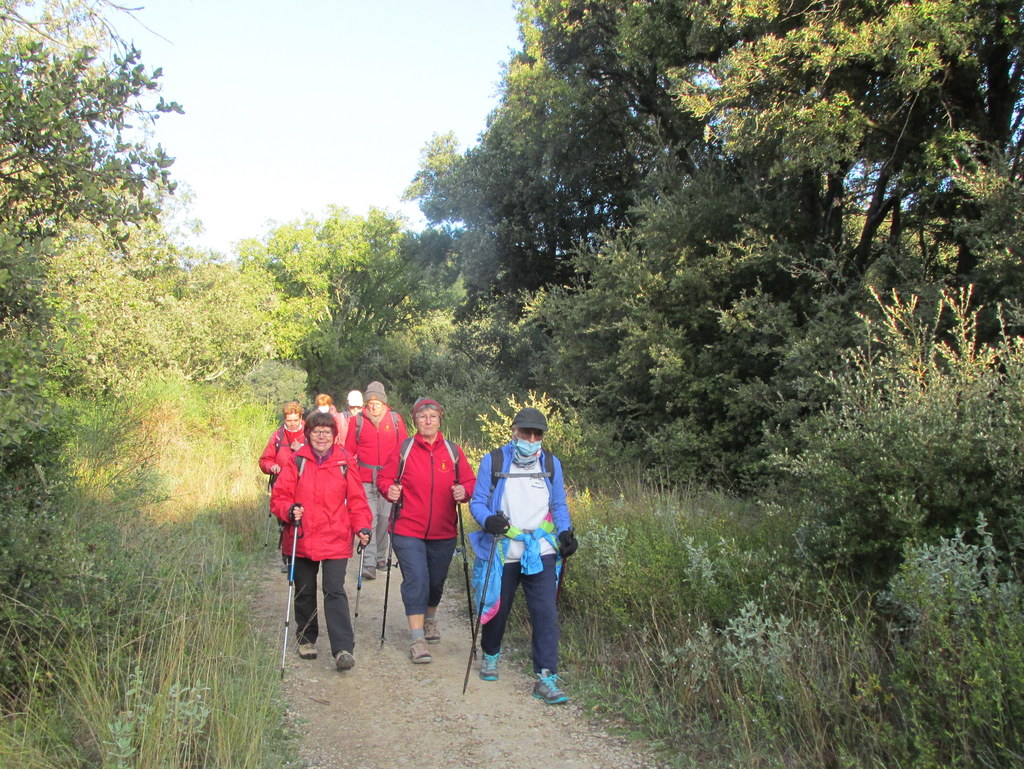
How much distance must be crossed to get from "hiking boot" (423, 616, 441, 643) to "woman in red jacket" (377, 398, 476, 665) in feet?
0.63

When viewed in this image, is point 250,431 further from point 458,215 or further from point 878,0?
point 878,0

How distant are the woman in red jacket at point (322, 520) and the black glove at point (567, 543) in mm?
1588

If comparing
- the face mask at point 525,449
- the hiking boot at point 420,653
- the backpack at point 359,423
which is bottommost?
the hiking boot at point 420,653

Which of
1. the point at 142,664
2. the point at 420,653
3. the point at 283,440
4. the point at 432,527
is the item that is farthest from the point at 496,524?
the point at 283,440

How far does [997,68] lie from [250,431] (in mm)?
14831

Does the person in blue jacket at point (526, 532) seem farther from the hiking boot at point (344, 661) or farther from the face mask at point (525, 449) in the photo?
the hiking boot at point (344, 661)

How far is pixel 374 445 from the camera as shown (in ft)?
30.1

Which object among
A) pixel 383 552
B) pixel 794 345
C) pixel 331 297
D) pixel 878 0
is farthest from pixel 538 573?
pixel 331 297

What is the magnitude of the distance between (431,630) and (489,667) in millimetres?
1216

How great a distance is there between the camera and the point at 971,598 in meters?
3.82

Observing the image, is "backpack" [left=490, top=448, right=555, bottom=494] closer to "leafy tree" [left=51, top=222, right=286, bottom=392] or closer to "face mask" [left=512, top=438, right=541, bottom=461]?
"face mask" [left=512, top=438, right=541, bottom=461]

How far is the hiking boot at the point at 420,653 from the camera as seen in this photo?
249 inches

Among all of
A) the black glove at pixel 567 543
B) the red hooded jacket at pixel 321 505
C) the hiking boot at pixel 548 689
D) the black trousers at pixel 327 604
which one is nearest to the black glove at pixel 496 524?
the black glove at pixel 567 543

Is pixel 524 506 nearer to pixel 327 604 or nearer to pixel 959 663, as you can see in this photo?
pixel 327 604
